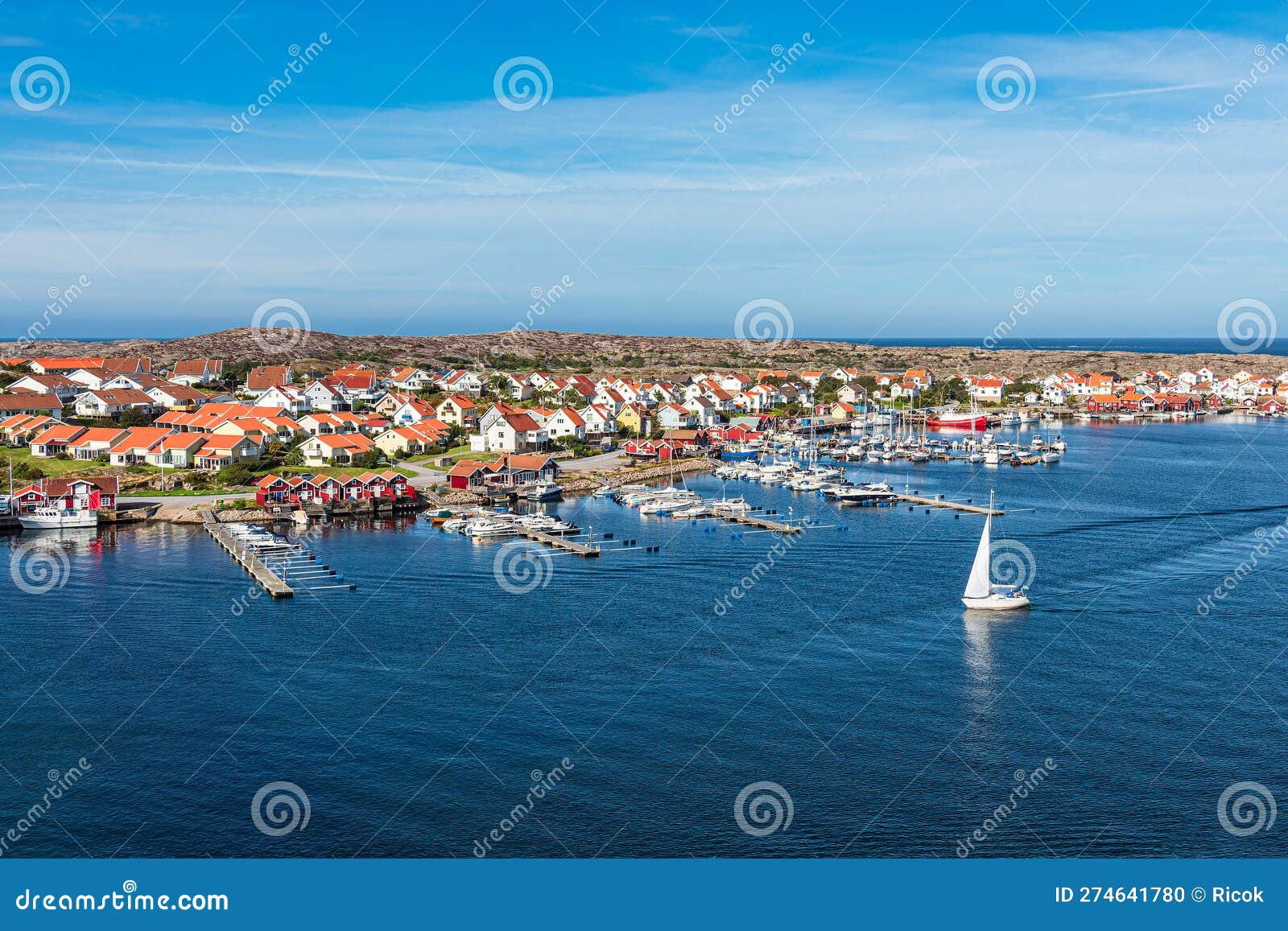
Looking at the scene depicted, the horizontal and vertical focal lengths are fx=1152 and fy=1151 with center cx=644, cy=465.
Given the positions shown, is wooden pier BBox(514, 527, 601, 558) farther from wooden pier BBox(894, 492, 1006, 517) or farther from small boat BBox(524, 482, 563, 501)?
wooden pier BBox(894, 492, 1006, 517)

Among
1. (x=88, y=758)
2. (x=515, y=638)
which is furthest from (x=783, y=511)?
(x=88, y=758)

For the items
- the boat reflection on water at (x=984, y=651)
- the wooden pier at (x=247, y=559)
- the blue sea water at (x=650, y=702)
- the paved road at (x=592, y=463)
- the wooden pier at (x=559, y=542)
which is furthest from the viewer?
the paved road at (x=592, y=463)

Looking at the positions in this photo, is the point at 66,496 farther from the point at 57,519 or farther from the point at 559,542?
the point at 559,542

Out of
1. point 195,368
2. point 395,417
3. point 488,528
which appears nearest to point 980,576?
point 488,528

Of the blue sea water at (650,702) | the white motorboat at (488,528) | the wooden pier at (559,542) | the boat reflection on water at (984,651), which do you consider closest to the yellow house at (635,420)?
the white motorboat at (488,528)

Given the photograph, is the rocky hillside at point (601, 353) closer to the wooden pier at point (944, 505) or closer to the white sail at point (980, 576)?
the wooden pier at point (944, 505)

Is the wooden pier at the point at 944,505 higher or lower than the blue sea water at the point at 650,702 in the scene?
higher

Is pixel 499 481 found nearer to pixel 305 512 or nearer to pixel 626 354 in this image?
pixel 305 512
